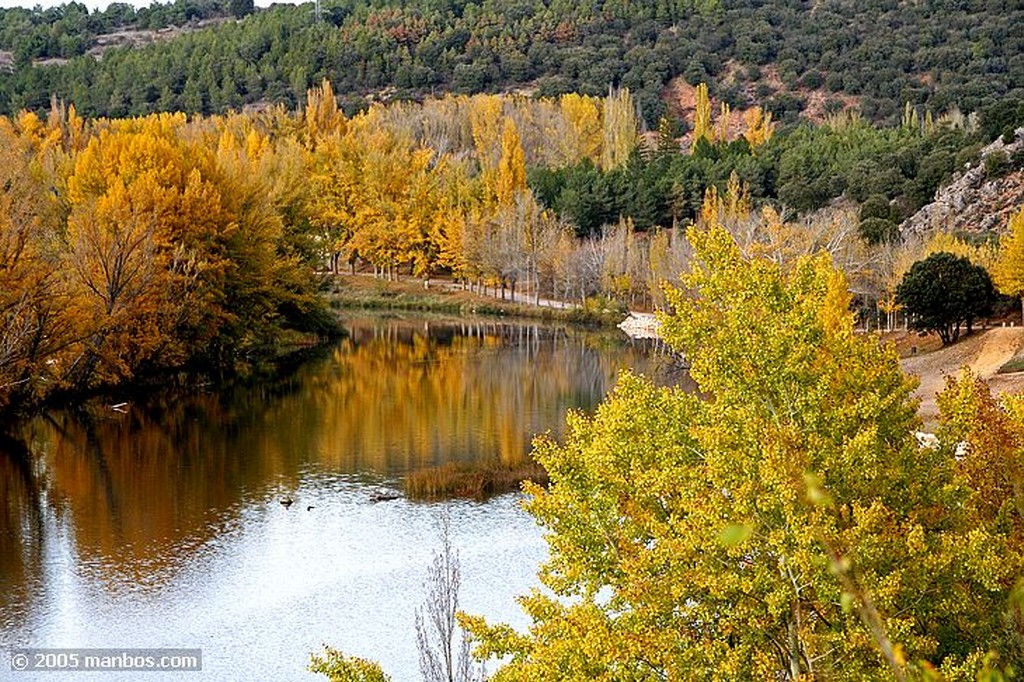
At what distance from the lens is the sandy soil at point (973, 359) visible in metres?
37.8

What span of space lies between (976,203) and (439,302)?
28935 mm

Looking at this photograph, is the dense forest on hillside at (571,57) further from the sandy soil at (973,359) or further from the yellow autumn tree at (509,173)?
the sandy soil at (973,359)

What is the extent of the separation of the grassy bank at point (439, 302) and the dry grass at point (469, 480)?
113 ft

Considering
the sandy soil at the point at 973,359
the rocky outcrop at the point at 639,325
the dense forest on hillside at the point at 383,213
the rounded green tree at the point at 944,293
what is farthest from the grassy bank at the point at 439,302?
the sandy soil at the point at 973,359

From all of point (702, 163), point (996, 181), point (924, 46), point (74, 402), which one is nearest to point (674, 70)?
point (924, 46)

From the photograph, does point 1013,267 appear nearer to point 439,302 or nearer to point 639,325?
point 639,325

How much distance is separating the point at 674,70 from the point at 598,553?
118344mm

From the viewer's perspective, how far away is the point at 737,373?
43.4 ft

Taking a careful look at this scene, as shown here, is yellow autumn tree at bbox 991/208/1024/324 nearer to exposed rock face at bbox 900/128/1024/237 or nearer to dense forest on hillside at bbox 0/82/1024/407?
dense forest on hillside at bbox 0/82/1024/407

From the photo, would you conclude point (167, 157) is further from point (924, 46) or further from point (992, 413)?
point (924, 46)

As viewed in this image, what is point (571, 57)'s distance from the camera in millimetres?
129750

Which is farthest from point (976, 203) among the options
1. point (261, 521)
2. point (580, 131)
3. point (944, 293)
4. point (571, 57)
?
point (571, 57)

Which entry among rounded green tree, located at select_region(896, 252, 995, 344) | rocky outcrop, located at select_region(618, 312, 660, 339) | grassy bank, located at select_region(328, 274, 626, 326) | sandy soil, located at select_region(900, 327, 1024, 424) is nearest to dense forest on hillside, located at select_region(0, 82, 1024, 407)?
grassy bank, located at select_region(328, 274, 626, 326)

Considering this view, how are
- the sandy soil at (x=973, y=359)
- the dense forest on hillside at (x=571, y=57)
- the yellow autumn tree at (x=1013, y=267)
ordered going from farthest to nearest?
1. the dense forest on hillside at (x=571, y=57)
2. the yellow autumn tree at (x=1013, y=267)
3. the sandy soil at (x=973, y=359)
